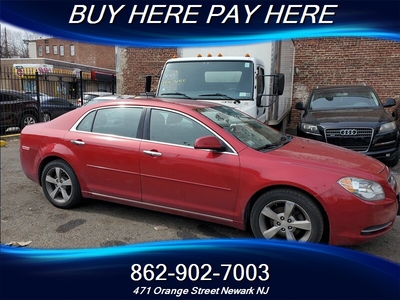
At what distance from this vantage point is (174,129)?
11.5 ft

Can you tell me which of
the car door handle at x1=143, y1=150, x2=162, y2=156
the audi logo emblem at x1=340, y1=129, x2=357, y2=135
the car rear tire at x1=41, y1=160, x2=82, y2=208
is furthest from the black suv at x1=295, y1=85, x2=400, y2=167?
the car rear tire at x1=41, y1=160, x2=82, y2=208

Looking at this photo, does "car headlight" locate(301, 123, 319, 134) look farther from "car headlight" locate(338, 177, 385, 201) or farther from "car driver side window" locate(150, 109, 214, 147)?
"car driver side window" locate(150, 109, 214, 147)

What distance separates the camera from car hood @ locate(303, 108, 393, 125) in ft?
18.5

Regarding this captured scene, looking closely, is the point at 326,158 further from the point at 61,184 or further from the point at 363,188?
the point at 61,184

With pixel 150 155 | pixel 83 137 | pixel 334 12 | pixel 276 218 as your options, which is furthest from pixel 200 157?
pixel 334 12

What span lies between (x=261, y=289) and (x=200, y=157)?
134 centimetres

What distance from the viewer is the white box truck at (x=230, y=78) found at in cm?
559

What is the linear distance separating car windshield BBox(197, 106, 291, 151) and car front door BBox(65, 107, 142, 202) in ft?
2.97

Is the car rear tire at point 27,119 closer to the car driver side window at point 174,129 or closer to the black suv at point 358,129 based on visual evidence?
the car driver side window at point 174,129

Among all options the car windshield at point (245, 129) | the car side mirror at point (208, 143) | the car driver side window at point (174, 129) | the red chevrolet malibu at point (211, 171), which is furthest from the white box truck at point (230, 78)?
the car side mirror at point (208, 143)

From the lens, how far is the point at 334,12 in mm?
6211

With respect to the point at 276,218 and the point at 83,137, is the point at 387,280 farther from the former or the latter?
the point at 83,137

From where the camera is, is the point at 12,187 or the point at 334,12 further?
the point at 334,12

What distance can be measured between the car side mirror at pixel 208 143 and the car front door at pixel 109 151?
2.61ft
